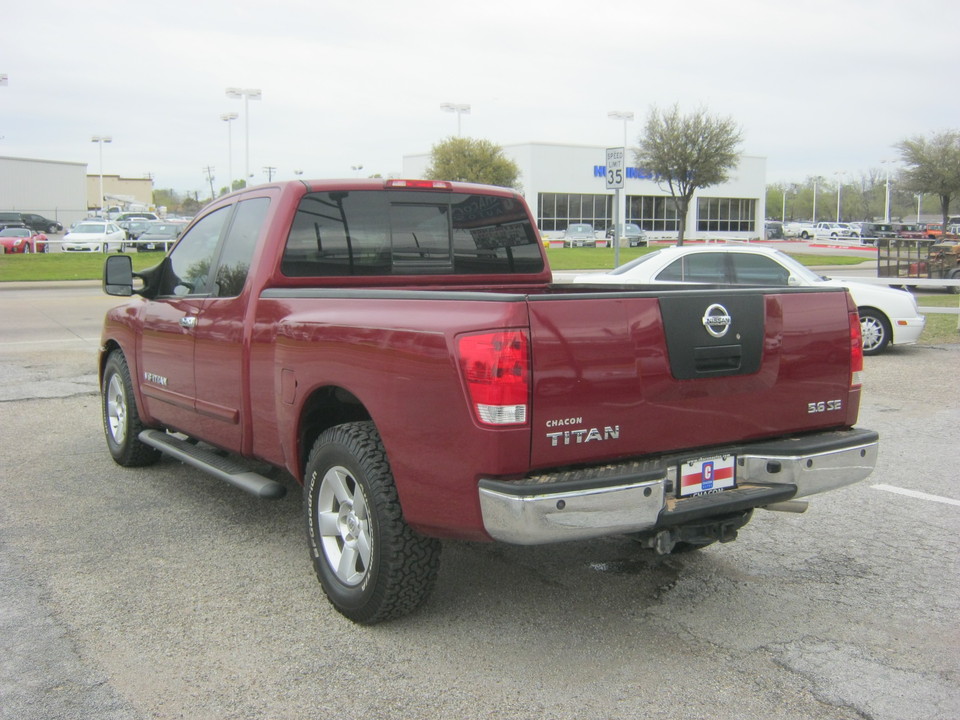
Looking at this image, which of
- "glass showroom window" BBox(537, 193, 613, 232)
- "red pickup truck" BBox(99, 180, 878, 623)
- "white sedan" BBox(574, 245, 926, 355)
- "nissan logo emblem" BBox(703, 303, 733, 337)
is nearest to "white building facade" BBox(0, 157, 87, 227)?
"glass showroom window" BBox(537, 193, 613, 232)

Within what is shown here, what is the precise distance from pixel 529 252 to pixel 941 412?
5.29 metres

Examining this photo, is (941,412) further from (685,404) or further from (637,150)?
(637,150)

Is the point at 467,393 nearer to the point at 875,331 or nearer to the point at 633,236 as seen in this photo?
the point at 875,331

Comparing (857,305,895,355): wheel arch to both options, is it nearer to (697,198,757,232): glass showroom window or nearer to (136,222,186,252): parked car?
(136,222,186,252): parked car

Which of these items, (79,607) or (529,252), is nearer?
(79,607)

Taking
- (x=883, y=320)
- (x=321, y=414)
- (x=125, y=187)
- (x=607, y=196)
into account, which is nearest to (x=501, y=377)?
(x=321, y=414)

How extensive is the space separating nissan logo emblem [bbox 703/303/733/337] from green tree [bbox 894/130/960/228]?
169ft

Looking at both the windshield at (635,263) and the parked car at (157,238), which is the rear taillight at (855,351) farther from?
the parked car at (157,238)

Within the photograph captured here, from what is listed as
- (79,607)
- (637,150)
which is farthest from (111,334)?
(637,150)

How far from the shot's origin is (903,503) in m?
6.00

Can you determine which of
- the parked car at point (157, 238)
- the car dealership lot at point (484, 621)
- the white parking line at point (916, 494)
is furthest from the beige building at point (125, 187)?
the white parking line at point (916, 494)

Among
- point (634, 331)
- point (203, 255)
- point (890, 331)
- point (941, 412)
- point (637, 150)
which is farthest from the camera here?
point (637, 150)

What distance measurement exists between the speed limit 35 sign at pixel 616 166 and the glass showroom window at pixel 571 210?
49723mm

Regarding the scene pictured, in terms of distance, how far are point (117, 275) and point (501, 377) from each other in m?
3.68
